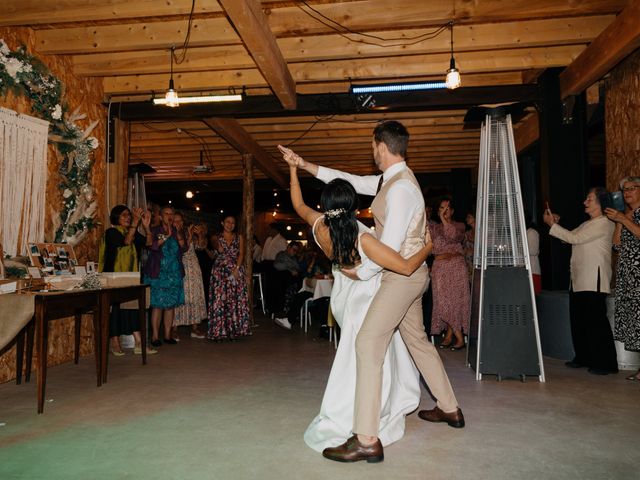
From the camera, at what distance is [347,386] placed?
2.78 m

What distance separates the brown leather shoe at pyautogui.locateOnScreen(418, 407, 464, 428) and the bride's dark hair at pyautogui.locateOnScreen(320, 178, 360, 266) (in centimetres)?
126

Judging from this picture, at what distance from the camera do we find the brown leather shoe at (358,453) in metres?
2.48

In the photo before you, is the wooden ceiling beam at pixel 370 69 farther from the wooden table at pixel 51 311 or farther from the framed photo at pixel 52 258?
the wooden table at pixel 51 311

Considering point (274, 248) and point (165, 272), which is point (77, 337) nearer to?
point (165, 272)

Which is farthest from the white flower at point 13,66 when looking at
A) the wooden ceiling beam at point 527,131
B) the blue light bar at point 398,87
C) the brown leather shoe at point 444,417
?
the wooden ceiling beam at point 527,131

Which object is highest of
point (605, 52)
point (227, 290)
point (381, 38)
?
point (381, 38)

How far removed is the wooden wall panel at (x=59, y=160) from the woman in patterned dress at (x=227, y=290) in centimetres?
150

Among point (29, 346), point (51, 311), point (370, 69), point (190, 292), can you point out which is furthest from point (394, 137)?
point (190, 292)

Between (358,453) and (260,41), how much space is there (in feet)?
11.4

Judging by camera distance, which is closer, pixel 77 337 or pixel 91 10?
pixel 91 10

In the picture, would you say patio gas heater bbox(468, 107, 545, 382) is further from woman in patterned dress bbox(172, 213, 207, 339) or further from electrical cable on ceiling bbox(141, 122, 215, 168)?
electrical cable on ceiling bbox(141, 122, 215, 168)

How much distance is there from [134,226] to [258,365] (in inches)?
81.8

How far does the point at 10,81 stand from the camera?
468cm

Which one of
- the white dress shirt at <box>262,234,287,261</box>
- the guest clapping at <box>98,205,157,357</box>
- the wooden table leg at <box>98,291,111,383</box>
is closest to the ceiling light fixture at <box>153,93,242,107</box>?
the guest clapping at <box>98,205,157,357</box>
